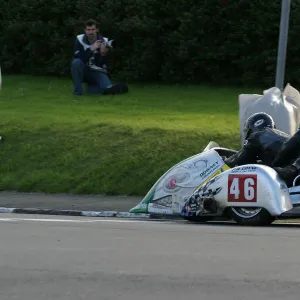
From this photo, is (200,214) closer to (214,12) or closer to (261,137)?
(261,137)

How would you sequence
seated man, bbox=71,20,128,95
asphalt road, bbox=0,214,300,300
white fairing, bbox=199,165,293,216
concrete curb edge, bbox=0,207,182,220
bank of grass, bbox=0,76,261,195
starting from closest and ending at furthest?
1. asphalt road, bbox=0,214,300,300
2. white fairing, bbox=199,165,293,216
3. concrete curb edge, bbox=0,207,182,220
4. bank of grass, bbox=0,76,261,195
5. seated man, bbox=71,20,128,95

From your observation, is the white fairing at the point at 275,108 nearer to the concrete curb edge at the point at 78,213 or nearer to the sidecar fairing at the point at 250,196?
the concrete curb edge at the point at 78,213

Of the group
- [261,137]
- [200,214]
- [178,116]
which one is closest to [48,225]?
[200,214]

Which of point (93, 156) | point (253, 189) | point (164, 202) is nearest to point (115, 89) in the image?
point (93, 156)

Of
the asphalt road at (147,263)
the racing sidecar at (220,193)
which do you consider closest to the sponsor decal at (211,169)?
the racing sidecar at (220,193)

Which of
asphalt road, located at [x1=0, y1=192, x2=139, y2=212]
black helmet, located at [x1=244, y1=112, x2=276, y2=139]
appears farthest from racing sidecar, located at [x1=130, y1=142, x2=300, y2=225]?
asphalt road, located at [x1=0, y1=192, x2=139, y2=212]

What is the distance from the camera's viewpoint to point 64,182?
51.9 ft

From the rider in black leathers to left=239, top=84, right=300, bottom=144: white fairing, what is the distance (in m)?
2.42

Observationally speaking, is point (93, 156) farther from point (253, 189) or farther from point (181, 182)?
point (253, 189)

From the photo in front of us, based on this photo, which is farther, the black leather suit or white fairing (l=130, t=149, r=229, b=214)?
white fairing (l=130, t=149, r=229, b=214)

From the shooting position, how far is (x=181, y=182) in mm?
12711

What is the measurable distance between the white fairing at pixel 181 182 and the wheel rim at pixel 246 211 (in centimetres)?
83

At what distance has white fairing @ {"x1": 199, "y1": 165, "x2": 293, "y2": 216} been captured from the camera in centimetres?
1142

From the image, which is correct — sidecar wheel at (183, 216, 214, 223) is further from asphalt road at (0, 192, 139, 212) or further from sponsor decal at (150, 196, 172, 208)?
asphalt road at (0, 192, 139, 212)
